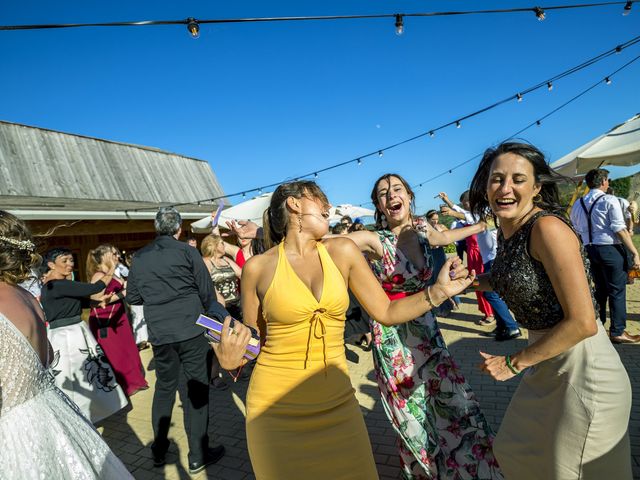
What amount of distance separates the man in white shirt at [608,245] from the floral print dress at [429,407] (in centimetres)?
350

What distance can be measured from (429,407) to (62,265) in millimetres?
4263

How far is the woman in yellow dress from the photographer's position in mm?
1771

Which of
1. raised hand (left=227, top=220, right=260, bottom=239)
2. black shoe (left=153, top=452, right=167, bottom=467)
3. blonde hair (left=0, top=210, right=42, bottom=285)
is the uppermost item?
blonde hair (left=0, top=210, right=42, bottom=285)

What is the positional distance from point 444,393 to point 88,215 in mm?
8431

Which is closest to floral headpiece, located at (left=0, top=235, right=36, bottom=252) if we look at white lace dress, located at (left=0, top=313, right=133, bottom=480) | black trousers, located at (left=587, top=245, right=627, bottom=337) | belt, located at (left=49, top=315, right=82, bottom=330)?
white lace dress, located at (left=0, top=313, right=133, bottom=480)

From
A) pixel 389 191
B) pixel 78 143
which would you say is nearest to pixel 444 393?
pixel 389 191

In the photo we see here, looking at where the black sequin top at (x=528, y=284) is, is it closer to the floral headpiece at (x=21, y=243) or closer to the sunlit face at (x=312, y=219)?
the sunlit face at (x=312, y=219)

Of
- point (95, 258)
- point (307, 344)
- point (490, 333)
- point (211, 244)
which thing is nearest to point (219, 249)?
point (211, 244)

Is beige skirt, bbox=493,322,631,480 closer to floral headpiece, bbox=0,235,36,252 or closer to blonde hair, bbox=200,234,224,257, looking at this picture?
floral headpiece, bbox=0,235,36,252

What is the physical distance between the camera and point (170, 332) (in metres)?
3.46

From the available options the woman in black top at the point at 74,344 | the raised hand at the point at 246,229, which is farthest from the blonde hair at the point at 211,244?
the raised hand at the point at 246,229

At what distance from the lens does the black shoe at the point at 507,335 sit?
232 inches

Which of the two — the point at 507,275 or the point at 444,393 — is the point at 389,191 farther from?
the point at 444,393

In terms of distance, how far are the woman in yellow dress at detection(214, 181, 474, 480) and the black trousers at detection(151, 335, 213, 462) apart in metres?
1.78
